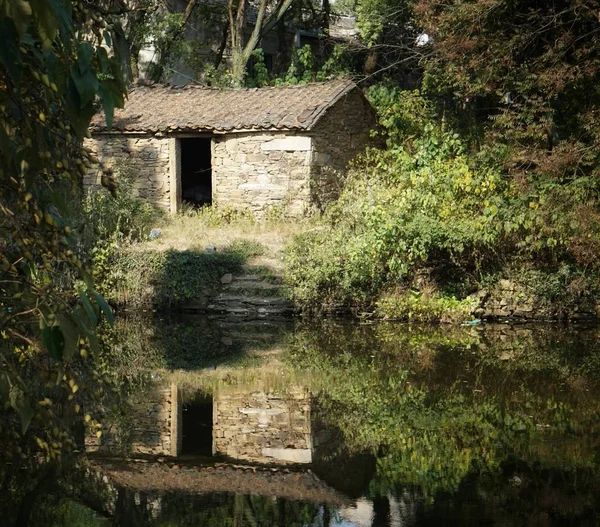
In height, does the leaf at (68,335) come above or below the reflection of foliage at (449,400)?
above

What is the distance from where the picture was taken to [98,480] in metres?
7.56

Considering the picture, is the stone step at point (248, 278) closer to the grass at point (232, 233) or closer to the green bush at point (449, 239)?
the grass at point (232, 233)

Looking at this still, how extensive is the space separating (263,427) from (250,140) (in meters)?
14.2

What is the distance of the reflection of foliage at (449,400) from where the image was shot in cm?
845

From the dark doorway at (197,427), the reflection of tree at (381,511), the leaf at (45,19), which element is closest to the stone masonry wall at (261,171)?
the dark doorway at (197,427)

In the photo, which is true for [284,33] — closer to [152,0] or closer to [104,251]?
[152,0]

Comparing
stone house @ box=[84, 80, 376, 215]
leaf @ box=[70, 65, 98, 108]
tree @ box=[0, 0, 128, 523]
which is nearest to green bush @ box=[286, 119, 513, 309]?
stone house @ box=[84, 80, 376, 215]

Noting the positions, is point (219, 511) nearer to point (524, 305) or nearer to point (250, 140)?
point (524, 305)

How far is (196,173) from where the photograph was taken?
1066 inches

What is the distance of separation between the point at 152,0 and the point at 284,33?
197 inches

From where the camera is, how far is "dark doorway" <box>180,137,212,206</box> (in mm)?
26672

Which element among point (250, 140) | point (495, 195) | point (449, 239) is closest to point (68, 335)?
point (449, 239)

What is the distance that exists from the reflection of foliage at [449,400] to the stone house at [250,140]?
749cm

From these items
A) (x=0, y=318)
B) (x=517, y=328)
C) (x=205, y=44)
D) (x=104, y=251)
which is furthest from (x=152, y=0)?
(x=0, y=318)
